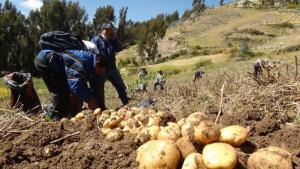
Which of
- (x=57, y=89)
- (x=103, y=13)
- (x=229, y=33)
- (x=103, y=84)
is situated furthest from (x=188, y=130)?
(x=103, y=13)

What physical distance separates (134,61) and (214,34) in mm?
12603

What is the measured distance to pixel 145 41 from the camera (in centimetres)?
5291

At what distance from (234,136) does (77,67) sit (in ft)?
12.0

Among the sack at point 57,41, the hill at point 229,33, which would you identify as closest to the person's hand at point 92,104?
the sack at point 57,41

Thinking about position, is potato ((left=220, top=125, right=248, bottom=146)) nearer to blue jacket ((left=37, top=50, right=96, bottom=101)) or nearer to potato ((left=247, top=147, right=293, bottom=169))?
potato ((left=247, top=147, right=293, bottom=169))

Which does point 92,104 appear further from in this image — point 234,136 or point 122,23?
point 122,23

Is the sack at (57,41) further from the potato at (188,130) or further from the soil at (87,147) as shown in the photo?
the potato at (188,130)

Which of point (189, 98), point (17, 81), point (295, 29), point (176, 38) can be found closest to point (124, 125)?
point (189, 98)

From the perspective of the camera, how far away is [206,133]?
321cm

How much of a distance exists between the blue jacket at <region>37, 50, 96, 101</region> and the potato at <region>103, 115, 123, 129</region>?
1.79 meters

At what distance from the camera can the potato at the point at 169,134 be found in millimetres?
3482

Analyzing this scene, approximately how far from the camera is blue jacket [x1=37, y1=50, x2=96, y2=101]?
658 cm

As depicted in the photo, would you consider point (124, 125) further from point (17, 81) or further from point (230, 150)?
point (17, 81)

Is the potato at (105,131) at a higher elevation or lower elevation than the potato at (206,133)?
lower
